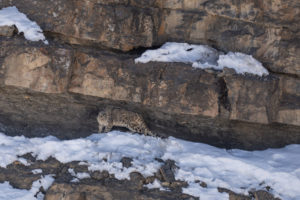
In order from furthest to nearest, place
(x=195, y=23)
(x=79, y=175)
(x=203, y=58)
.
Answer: (x=195, y=23) < (x=203, y=58) < (x=79, y=175)

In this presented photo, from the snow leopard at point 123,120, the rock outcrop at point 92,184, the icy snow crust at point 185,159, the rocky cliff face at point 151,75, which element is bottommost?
the rock outcrop at point 92,184

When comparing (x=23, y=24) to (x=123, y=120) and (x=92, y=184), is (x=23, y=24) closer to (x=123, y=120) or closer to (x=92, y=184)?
(x=123, y=120)

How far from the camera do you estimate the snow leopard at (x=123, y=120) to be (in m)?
9.56

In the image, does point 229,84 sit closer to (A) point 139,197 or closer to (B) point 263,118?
(B) point 263,118

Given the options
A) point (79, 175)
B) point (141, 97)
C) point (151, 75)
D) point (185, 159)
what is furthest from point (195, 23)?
point (79, 175)

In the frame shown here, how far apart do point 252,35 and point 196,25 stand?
4.82 ft

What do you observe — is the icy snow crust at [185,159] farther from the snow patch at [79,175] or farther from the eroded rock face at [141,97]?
the eroded rock face at [141,97]

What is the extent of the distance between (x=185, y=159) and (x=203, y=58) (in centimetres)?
278

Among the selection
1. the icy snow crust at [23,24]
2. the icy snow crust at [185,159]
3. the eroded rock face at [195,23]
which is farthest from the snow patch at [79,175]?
the eroded rock face at [195,23]

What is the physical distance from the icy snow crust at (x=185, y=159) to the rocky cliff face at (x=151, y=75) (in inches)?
26.3

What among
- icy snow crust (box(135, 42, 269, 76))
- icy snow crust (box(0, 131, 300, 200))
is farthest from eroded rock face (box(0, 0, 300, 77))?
icy snow crust (box(0, 131, 300, 200))

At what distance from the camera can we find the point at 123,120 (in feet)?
31.6

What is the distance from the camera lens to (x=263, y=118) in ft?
30.1

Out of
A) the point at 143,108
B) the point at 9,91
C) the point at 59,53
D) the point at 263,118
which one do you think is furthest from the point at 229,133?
the point at 9,91
